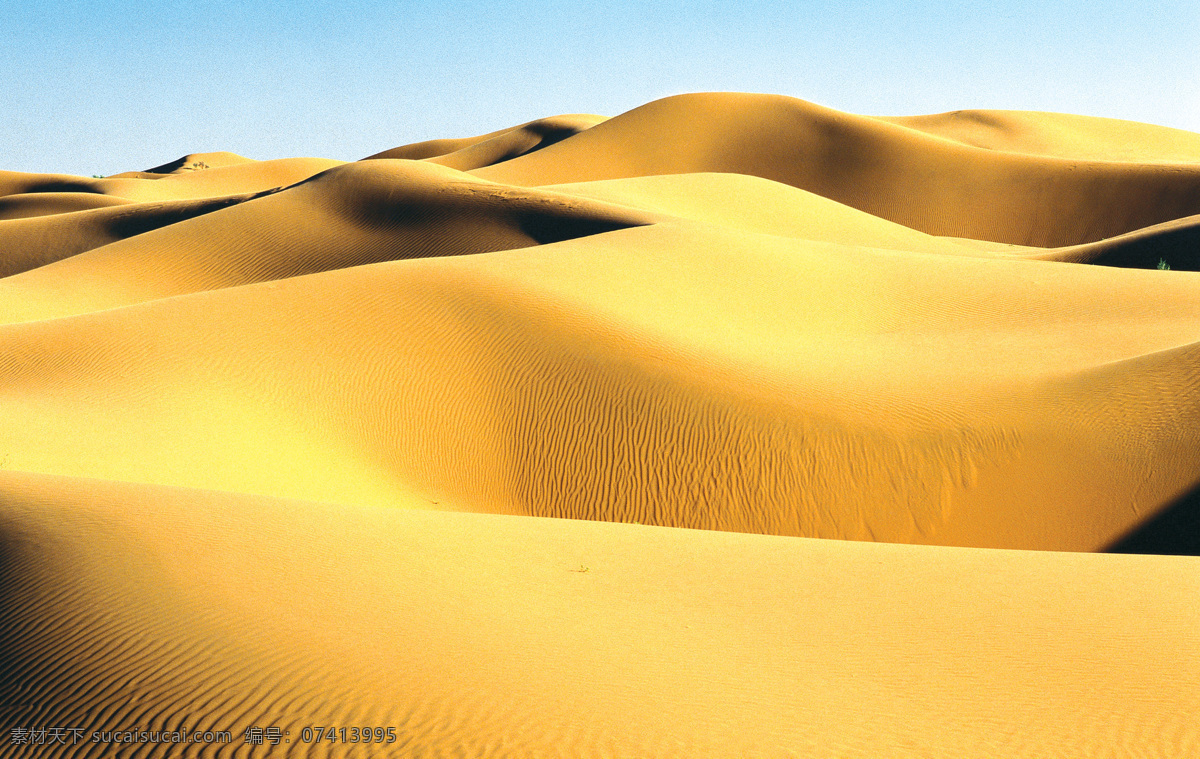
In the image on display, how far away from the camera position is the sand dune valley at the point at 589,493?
12.9 ft

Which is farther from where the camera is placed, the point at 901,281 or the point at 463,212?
the point at 463,212

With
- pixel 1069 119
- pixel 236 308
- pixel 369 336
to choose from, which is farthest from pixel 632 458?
pixel 1069 119

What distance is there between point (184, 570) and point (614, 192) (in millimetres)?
26289

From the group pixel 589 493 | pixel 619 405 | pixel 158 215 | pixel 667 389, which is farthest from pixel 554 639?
pixel 158 215

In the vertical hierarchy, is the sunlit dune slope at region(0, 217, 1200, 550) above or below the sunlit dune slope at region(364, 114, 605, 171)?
below

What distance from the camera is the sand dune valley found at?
394 cm

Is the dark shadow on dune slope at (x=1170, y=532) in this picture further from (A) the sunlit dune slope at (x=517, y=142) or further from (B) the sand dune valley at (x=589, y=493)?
(A) the sunlit dune slope at (x=517, y=142)

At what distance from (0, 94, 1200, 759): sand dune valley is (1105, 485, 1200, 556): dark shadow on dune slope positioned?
0.12 feet

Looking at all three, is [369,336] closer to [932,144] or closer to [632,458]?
[632,458]

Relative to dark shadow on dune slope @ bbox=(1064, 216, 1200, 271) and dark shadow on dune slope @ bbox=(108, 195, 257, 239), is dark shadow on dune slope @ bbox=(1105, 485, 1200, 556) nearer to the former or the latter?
dark shadow on dune slope @ bbox=(1064, 216, 1200, 271)

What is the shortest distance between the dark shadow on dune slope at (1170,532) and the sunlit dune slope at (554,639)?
281 cm

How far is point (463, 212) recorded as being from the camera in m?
25.1

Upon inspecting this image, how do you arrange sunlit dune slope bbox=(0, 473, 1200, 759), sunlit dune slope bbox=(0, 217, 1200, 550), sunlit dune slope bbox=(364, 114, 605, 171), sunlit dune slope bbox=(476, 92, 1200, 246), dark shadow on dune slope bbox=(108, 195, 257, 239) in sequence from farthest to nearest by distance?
sunlit dune slope bbox=(364, 114, 605, 171) → sunlit dune slope bbox=(476, 92, 1200, 246) → dark shadow on dune slope bbox=(108, 195, 257, 239) → sunlit dune slope bbox=(0, 217, 1200, 550) → sunlit dune slope bbox=(0, 473, 1200, 759)

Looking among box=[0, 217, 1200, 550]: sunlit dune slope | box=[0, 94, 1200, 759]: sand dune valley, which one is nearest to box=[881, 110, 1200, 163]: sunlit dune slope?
box=[0, 94, 1200, 759]: sand dune valley
